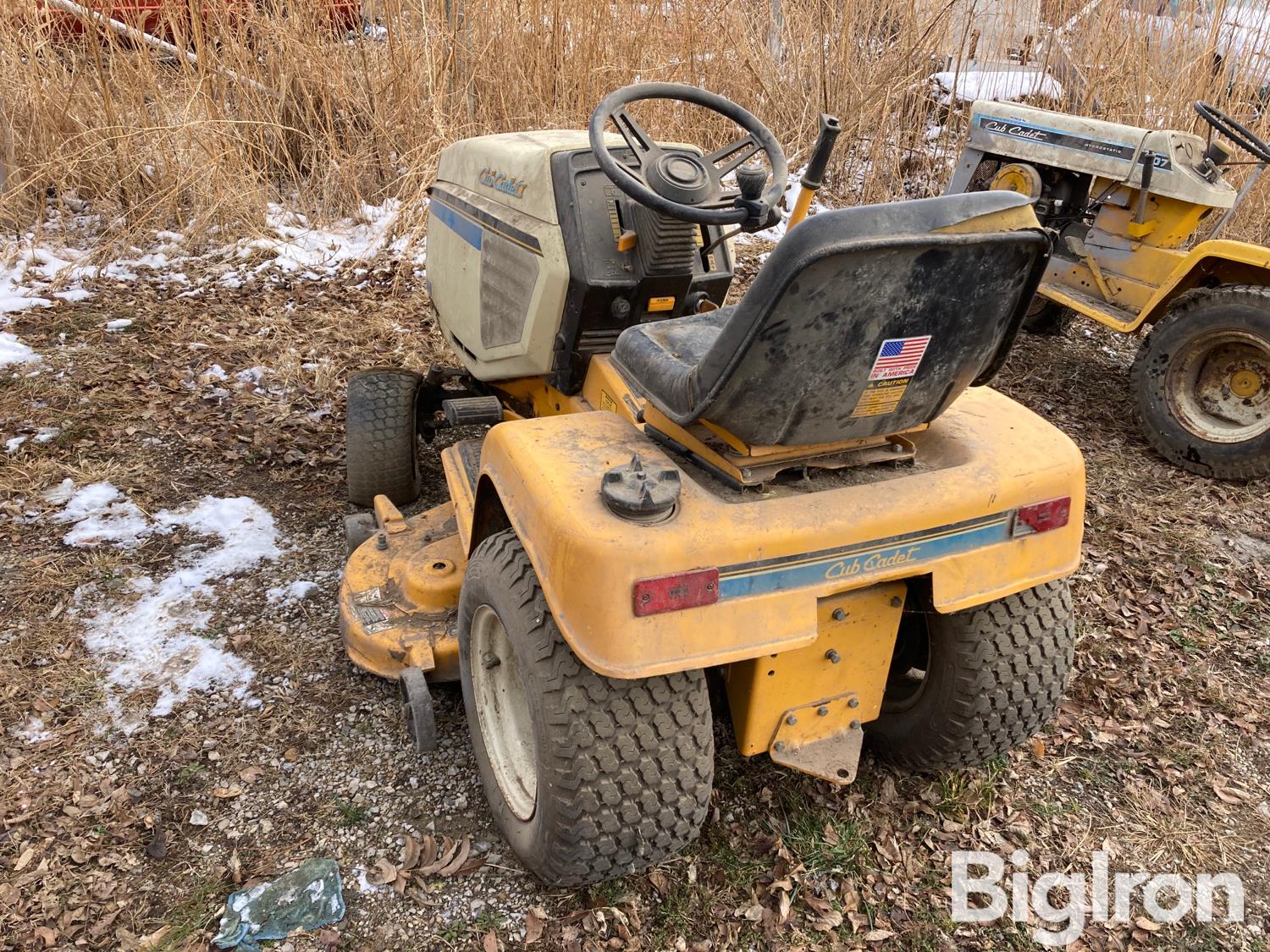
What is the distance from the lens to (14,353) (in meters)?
4.44

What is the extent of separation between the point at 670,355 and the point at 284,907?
144cm

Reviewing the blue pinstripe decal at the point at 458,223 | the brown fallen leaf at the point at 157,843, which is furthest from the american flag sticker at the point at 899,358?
the brown fallen leaf at the point at 157,843

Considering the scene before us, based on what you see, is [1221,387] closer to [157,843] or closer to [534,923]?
[534,923]

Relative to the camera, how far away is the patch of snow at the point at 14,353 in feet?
14.4

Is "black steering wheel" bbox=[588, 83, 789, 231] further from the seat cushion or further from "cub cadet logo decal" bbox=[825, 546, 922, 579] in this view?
"cub cadet logo decal" bbox=[825, 546, 922, 579]

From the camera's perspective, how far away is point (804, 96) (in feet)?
21.6

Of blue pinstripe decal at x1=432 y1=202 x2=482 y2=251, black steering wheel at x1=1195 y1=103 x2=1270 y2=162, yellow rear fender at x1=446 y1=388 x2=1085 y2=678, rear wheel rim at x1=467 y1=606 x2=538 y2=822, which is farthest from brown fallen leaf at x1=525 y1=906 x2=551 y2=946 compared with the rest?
black steering wheel at x1=1195 y1=103 x2=1270 y2=162

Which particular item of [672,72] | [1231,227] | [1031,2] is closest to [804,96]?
[672,72]

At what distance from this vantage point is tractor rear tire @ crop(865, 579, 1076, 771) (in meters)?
2.11

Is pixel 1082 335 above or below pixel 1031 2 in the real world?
below

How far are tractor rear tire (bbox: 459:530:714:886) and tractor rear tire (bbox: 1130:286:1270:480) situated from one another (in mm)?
3233

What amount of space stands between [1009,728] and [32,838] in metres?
2.25

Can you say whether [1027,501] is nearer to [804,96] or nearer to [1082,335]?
[1082,335]

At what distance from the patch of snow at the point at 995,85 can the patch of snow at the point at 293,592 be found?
5620mm
